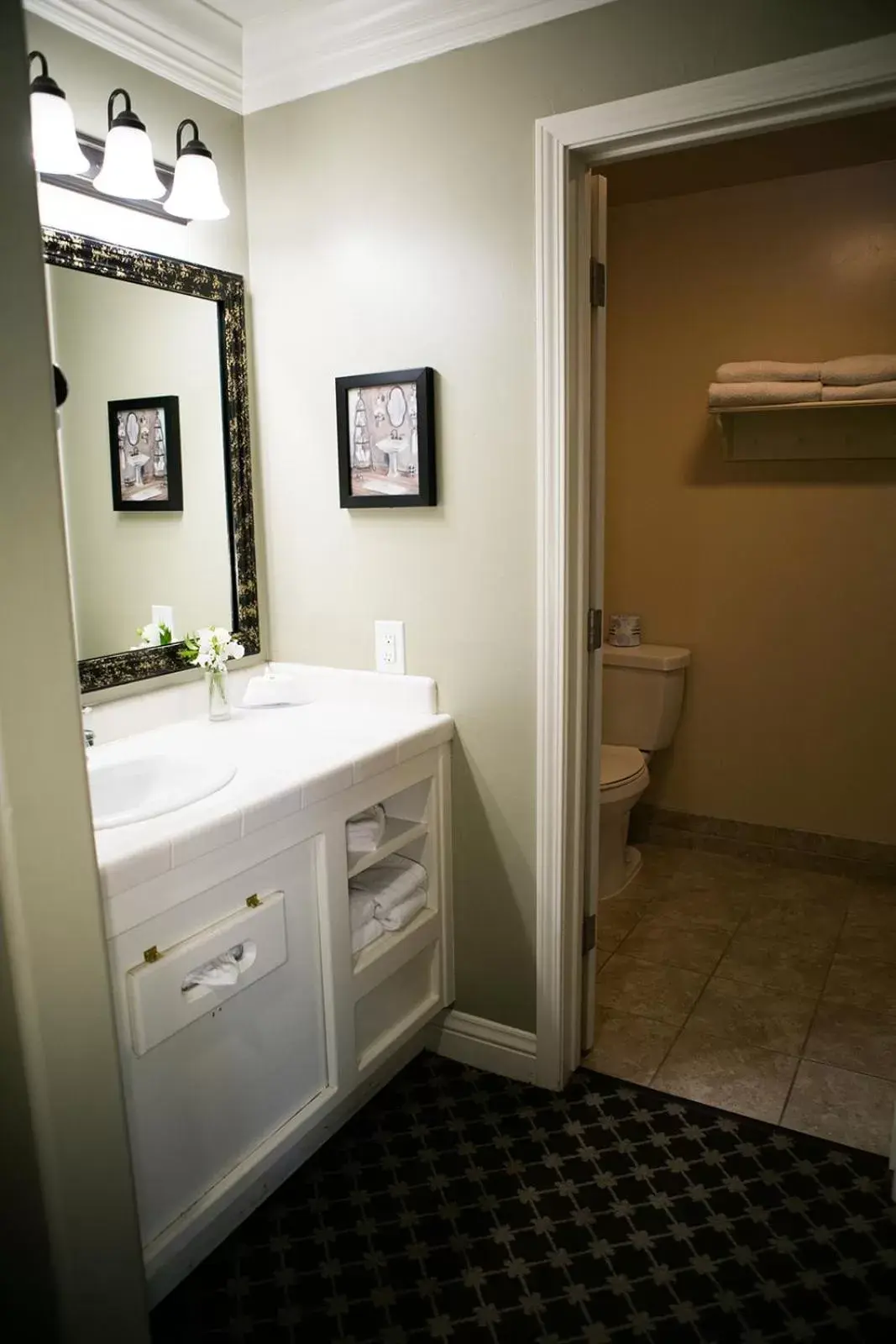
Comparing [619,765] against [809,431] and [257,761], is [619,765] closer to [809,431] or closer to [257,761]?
[809,431]

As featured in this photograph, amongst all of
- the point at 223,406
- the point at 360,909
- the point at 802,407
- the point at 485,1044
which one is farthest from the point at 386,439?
the point at 802,407

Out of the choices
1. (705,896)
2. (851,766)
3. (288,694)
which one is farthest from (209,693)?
(851,766)

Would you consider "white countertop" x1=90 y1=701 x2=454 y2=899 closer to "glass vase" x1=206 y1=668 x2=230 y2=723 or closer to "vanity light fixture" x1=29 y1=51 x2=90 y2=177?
"glass vase" x1=206 y1=668 x2=230 y2=723

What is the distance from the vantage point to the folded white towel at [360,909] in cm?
207

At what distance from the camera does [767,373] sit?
10.3 feet

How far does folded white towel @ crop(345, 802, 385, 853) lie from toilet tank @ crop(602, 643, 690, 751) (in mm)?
1675

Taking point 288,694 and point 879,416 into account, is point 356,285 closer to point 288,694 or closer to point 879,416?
point 288,694

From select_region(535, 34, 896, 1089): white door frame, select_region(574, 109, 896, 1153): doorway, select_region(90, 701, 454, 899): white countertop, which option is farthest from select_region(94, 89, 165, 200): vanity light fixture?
select_region(574, 109, 896, 1153): doorway

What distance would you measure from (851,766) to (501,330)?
2.19m

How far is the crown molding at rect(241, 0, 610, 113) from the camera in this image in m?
1.92

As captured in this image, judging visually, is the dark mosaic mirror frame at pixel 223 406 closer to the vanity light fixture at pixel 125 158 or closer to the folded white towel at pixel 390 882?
the vanity light fixture at pixel 125 158

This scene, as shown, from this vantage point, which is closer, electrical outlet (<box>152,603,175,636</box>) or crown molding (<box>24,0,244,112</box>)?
crown molding (<box>24,0,244,112</box>)

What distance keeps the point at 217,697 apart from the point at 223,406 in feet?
2.39

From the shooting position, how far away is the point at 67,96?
189 cm
